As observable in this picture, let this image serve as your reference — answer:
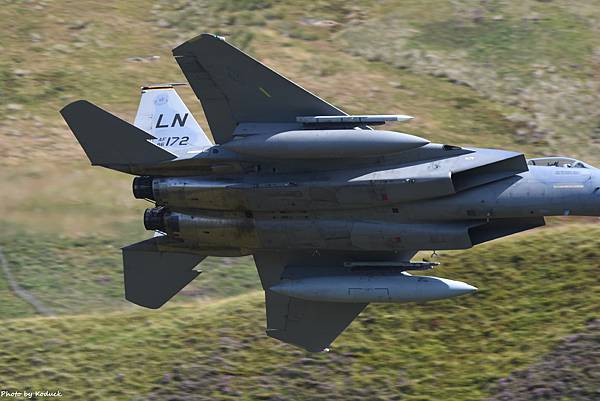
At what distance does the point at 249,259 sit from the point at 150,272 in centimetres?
828

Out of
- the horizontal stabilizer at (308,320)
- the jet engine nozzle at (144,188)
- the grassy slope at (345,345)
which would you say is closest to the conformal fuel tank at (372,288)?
the horizontal stabilizer at (308,320)

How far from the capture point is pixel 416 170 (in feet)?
62.4

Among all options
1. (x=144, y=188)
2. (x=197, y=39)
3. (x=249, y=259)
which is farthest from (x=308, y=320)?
(x=249, y=259)

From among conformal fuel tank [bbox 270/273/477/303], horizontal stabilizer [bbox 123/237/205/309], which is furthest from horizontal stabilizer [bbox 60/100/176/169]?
conformal fuel tank [bbox 270/273/477/303]

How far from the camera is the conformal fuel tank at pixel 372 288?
65.5 feet

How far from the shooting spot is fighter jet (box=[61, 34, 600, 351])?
62.3 feet

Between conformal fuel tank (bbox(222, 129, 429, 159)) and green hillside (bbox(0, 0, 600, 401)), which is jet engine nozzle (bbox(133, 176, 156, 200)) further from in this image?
green hillside (bbox(0, 0, 600, 401))

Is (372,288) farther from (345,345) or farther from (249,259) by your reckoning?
(249,259)

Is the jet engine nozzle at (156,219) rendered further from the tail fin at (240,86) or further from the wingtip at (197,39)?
the wingtip at (197,39)

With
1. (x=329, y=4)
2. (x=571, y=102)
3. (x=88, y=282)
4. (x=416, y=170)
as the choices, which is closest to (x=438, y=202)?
(x=416, y=170)

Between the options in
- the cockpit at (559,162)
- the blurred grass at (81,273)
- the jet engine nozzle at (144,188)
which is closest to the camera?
the cockpit at (559,162)

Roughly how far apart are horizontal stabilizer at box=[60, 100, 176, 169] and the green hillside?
6405 mm

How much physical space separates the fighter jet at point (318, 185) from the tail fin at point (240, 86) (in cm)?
2

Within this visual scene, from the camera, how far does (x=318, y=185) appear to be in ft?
64.2
